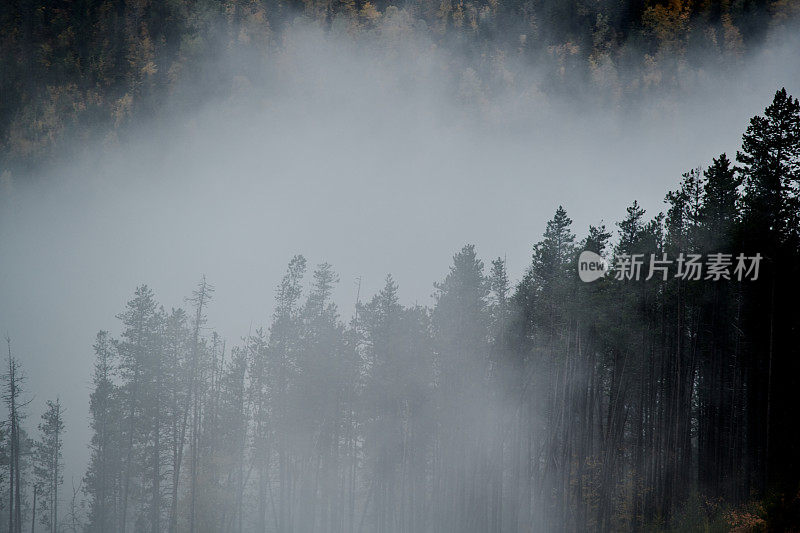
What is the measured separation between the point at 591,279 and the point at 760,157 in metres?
9.64

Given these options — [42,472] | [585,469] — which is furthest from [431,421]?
[42,472]

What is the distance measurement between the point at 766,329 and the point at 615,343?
7368mm

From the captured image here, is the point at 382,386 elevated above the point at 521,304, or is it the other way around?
the point at 521,304

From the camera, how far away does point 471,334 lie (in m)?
38.7

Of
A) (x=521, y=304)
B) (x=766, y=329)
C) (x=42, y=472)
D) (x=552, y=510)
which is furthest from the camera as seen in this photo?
(x=42, y=472)

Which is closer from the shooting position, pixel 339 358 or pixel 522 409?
pixel 522 409

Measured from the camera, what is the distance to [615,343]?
30.1 metres

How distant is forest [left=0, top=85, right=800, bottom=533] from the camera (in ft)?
79.7

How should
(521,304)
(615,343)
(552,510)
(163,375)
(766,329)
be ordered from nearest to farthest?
(766,329), (615,343), (552,510), (521,304), (163,375)

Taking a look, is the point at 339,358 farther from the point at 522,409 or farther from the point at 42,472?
the point at 42,472

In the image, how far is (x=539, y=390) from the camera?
1459 inches

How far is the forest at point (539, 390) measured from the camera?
24.3m

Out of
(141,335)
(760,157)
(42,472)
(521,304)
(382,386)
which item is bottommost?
(42,472)

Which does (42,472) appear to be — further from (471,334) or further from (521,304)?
(521,304)
